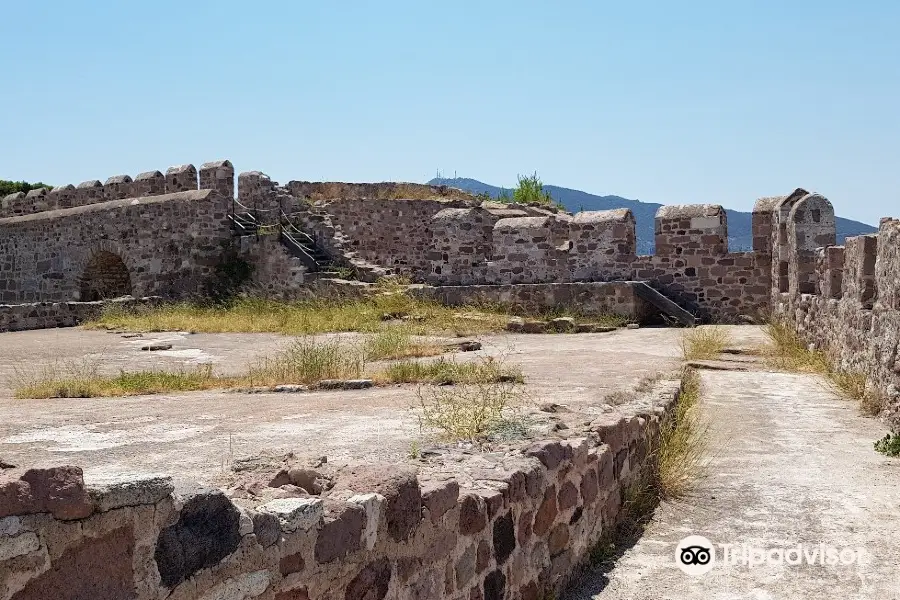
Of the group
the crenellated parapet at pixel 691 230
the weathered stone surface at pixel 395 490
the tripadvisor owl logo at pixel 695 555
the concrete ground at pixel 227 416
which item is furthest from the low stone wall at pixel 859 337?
the weathered stone surface at pixel 395 490

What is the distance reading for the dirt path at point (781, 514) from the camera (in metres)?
4.22

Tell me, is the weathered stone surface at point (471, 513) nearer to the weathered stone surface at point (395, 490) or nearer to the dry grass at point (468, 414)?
the weathered stone surface at point (395, 490)

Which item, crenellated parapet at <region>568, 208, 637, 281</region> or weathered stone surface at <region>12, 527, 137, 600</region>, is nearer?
weathered stone surface at <region>12, 527, 137, 600</region>

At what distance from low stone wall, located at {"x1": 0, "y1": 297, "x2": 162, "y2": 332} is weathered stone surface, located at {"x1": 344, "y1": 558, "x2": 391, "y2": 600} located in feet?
54.0

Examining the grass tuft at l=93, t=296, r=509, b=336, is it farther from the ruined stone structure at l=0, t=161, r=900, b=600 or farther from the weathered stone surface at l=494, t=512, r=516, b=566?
the weathered stone surface at l=494, t=512, r=516, b=566

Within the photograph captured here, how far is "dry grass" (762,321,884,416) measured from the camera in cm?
781

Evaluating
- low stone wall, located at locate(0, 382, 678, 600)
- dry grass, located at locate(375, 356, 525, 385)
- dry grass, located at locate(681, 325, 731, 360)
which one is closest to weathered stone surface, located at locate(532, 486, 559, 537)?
low stone wall, located at locate(0, 382, 678, 600)

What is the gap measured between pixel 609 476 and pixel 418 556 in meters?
1.98

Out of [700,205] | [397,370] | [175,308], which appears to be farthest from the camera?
[175,308]

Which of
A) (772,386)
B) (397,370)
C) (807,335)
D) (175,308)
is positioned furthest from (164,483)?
(175,308)

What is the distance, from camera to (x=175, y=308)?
18.4m

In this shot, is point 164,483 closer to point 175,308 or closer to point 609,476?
point 609,476

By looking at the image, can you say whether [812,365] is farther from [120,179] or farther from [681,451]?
[120,179]

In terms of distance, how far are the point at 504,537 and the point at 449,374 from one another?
12.1ft
